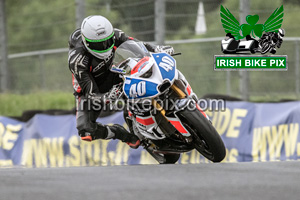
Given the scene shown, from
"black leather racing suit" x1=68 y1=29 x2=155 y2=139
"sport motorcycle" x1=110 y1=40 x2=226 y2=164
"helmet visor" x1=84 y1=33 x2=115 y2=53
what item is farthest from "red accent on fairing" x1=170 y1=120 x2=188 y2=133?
A: "helmet visor" x1=84 y1=33 x2=115 y2=53

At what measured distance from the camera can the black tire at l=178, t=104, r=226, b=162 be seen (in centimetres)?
516

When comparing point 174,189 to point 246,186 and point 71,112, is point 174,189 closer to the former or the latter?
point 246,186

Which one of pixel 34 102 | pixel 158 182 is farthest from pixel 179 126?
pixel 34 102

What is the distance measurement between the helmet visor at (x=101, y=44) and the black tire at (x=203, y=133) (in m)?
1.09

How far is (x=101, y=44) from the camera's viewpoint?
561 centimetres

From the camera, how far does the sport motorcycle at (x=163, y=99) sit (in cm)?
521

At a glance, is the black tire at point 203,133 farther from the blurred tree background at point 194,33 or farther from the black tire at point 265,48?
the black tire at point 265,48

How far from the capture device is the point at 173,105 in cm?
523

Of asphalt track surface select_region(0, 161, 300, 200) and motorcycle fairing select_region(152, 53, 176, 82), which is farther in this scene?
motorcycle fairing select_region(152, 53, 176, 82)

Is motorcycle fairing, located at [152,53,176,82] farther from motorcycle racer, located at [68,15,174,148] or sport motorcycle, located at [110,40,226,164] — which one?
motorcycle racer, located at [68,15,174,148]

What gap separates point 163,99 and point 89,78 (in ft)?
A: 2.92

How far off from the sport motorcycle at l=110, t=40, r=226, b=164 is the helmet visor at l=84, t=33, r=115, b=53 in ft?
0.60

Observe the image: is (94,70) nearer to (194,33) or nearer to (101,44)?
(101,44)

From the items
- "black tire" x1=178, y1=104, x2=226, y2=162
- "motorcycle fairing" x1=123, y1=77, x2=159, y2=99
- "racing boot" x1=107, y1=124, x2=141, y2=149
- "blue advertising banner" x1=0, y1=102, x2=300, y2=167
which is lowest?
"blue advertising banner" x1=0, y1=102, x2=300, y2=167
